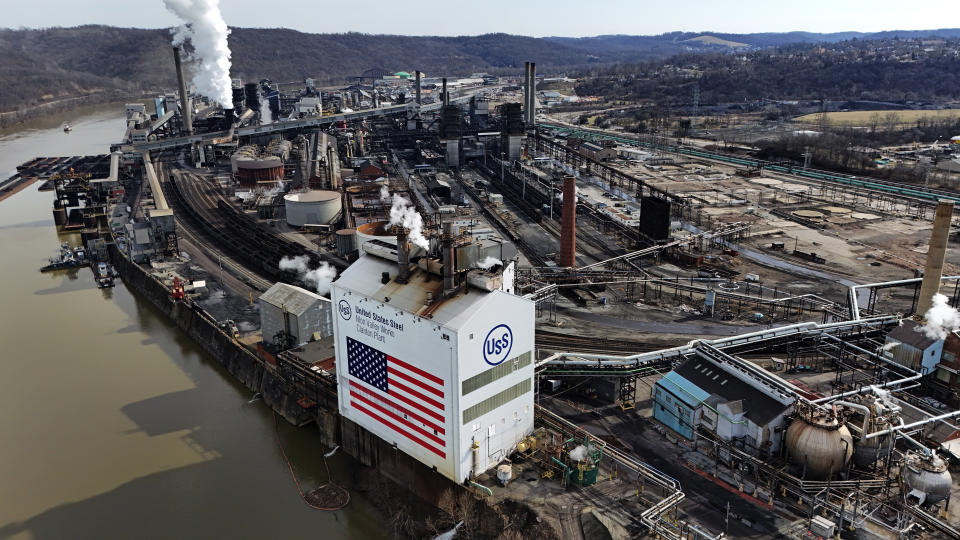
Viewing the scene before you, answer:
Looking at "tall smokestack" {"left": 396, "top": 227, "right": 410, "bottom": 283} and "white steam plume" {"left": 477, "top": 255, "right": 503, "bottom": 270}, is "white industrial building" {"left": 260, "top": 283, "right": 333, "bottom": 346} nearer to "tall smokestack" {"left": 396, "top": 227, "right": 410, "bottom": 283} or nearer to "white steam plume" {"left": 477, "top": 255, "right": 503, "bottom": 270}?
"tall smokestack" {"left": 396, "top": 227, "right": 410, "bottom": 283}

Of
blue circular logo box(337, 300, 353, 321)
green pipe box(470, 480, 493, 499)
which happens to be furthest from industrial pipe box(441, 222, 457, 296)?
green pipe box(470, 480, 493, 499)

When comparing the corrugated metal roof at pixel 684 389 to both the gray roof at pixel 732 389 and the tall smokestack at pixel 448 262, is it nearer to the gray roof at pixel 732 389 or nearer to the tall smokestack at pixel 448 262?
the gray roof at pixel 732 389

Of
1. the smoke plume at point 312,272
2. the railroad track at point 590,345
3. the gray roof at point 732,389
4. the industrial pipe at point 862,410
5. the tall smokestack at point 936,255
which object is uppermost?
the tall smokestack at point 936,255

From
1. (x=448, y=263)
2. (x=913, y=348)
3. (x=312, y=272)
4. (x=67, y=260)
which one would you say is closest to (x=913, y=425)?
(x=913, y=348)

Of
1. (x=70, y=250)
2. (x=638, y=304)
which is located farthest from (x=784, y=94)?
(x=70, y=250)

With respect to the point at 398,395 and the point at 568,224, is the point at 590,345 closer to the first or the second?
the point at 398,395

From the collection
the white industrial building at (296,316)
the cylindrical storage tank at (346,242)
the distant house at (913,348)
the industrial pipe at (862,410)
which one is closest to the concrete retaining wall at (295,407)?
the white industrial building at (296,316)
